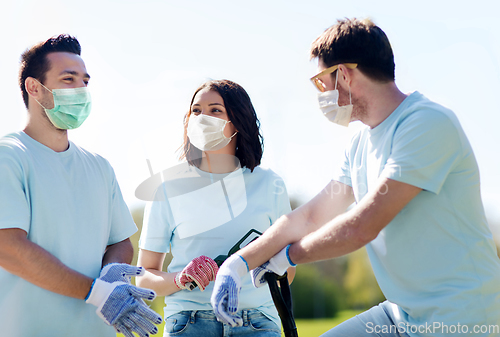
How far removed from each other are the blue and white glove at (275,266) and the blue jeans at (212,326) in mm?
328

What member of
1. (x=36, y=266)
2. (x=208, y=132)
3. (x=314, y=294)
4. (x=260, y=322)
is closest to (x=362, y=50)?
(x=208, y=132)

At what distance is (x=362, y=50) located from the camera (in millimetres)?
2461

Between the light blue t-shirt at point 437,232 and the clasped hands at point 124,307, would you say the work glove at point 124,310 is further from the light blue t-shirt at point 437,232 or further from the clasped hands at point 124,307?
the light blue t-shirt at point 437,232

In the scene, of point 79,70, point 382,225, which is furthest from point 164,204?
point 382,225

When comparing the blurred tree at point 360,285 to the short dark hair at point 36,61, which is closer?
the short dark hair at point 36,61

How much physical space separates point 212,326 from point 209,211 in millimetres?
771

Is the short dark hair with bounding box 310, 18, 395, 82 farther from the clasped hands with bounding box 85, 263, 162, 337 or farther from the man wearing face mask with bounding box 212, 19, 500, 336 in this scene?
the clasped hands with bounding box 85, 263, 162, 337

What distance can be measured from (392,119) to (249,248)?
3.52ft

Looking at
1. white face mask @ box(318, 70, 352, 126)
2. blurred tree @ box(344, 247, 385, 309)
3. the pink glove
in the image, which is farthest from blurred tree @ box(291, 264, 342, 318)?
white face mask @ box(318, 70, 352, 126)

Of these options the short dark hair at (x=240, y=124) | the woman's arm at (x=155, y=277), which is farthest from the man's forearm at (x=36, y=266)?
the short dark hair at (x=240, y=124)

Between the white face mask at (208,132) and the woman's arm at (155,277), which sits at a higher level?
the white face mask at (208,132)

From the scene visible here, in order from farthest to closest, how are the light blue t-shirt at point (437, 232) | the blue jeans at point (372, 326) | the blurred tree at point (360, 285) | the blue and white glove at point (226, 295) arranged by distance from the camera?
the blurred tree at point (360, 285) → the blue jeans at point (372, 326) → the blue and white glove at point (226, 295) → the light blue t-shirt at point (437, 232)

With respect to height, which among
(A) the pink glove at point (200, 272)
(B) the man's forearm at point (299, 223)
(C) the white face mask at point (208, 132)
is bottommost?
(A) the pink glove at point (200, 272)

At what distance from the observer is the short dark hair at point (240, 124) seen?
10.6ft
